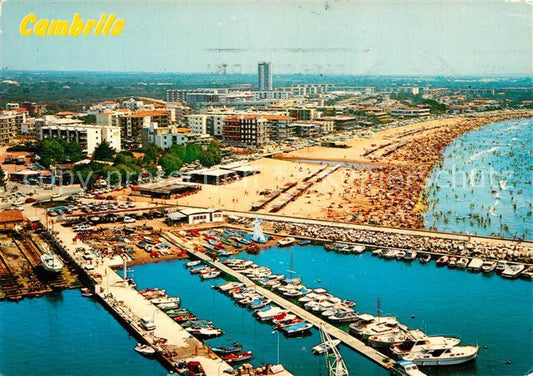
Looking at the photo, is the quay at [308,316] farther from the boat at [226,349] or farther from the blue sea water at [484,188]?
the blue sea water at [484,188]

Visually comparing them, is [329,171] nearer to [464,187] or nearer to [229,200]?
[464,187]

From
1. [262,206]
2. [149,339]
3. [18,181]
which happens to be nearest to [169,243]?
[262,206]

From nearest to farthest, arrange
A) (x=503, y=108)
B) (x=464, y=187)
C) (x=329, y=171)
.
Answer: (x=464, y=187) < (x=329, y=171) < (x=503, y=108)

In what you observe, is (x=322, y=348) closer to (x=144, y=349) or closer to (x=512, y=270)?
(x=144, y=349)

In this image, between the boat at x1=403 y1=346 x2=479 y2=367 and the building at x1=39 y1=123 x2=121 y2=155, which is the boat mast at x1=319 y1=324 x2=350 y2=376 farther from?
the building at x1=39 y1=123 x2=121 y2=155

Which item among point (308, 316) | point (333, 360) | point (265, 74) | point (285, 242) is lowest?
point (333, 360)

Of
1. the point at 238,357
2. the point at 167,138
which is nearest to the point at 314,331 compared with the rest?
the point at 238,357

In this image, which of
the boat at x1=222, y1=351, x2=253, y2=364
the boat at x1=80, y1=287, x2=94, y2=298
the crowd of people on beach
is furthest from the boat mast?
the crowd of people on beach
